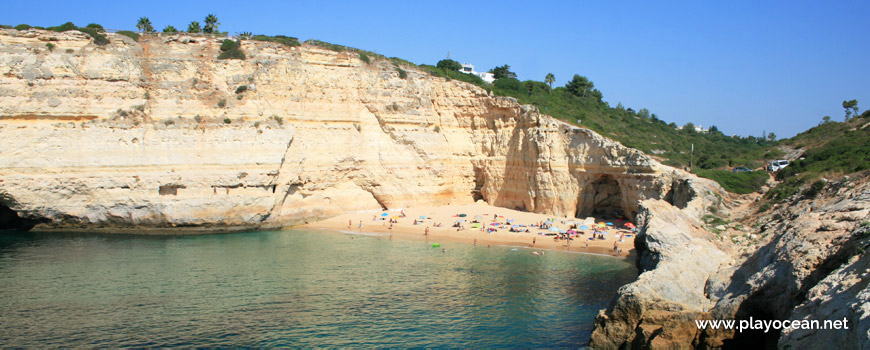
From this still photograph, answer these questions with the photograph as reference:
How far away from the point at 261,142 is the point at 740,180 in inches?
1022

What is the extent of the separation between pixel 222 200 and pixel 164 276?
9.65m

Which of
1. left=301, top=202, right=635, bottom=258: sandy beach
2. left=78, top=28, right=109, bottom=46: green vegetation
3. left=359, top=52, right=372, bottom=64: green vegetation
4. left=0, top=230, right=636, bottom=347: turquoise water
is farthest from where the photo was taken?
left=359, top=52, right=372, bottom=64: green vegetation

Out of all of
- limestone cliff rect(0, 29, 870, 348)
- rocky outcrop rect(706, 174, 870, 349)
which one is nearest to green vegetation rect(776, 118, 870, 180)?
limestone cliff rect(0, 29, 870, 348)

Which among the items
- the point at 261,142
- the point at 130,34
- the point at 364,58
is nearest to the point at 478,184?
the point at 364,58

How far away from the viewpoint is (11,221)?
2995cm

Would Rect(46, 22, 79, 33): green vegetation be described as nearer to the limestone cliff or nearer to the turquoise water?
the limestone cliff

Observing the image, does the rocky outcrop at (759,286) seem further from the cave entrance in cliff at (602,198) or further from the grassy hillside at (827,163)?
the cave entrance in cliff at (602,198)

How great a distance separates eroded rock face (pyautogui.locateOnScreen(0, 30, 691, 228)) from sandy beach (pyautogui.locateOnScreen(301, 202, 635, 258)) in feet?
3.86

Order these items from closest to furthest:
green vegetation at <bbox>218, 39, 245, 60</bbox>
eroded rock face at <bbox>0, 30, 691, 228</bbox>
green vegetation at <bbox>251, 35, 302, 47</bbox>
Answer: eroded rock face at <bbox>0, 30, 691, 228</bbox>
green vegetation at <bbox>218, 39, 245, 60</bbox>
green vegetation at <bbox>251, 35, 302, 47</bbox>

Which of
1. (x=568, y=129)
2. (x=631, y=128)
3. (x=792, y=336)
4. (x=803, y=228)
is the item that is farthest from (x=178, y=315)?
(x=631, y=128)

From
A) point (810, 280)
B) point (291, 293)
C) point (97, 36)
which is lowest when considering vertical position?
point (291, 293)

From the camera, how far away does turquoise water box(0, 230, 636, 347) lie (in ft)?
48.8

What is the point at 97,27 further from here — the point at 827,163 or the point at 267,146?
the point at 827,163

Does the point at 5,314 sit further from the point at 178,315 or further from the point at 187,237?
the point at 187,237
